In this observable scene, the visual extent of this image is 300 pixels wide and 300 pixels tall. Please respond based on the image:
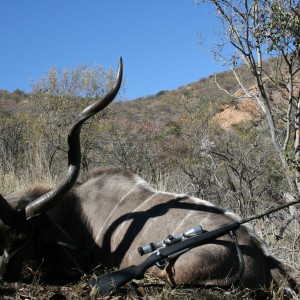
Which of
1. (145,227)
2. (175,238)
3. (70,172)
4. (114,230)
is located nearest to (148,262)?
(175,238)

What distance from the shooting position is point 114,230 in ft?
13.7

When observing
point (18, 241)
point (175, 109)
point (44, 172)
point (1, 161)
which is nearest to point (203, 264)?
point (18, 241)

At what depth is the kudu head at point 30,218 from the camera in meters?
3.72

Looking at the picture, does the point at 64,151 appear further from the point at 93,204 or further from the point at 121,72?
the point at 121,72

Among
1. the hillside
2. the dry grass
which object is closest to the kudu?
the dry grass

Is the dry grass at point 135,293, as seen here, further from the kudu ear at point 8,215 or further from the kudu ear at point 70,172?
the kudu ear at point 70,172

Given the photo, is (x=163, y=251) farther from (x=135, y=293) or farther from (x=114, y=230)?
(x=114, y=230)

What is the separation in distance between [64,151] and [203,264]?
907 cm

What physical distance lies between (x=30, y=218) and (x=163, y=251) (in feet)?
3.96

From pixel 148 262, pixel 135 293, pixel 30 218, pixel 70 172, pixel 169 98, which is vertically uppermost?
pixel 169 98

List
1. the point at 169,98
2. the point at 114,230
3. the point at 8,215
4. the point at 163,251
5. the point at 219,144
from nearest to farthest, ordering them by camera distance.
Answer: the point at 163,251 → the point at 8,215 → the point at 114,230 → the point at 219,144 → the point at 169,98

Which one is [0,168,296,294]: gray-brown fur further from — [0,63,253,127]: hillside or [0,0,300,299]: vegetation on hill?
[0,63,253,127]: hillside

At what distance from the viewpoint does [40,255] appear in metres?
4.12

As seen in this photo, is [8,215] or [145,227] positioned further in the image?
[145,227]
